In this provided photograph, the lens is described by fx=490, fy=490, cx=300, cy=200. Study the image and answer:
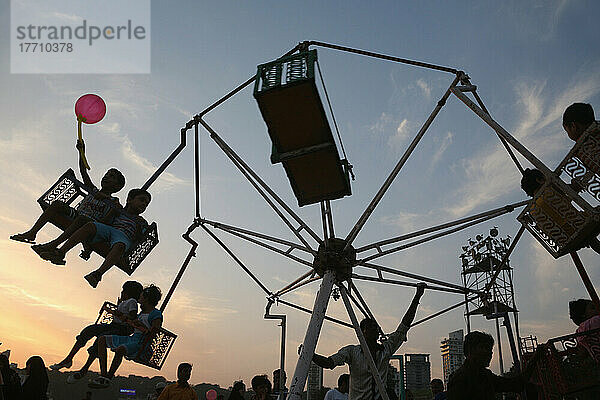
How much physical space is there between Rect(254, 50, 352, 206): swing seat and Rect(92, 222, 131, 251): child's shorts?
11.4 feet

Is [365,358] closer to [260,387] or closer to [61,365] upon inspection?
[260,387]

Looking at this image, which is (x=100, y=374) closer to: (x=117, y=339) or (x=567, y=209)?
(x=117, y=339)

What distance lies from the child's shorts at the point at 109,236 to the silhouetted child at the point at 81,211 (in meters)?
0.17

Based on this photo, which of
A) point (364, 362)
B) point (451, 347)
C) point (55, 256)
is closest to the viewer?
point (364, 362)

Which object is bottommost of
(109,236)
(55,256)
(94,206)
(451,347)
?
(451,347)

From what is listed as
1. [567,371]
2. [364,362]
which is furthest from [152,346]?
[567,371]

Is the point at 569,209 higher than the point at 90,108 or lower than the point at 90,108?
lower

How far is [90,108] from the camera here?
351 inches

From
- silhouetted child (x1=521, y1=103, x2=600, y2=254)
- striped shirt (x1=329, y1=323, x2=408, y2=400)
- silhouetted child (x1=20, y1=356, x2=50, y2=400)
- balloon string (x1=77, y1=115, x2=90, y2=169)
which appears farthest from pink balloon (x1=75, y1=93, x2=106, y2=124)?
silhouetted child (x1=521, y1=103, x2=600, y2=254)

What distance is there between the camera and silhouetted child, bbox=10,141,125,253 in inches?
315

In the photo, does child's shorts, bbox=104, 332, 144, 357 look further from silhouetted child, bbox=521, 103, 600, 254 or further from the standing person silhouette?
silhouetted child, bbox=521, 103, 600, 254

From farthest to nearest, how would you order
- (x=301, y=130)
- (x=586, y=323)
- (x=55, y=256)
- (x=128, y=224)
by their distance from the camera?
(x=301, y=130), (x=128, y=224), (x=55, y=256), (x=586, y=323)

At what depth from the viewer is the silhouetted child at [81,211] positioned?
800 centimetres

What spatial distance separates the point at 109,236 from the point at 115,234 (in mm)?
105
